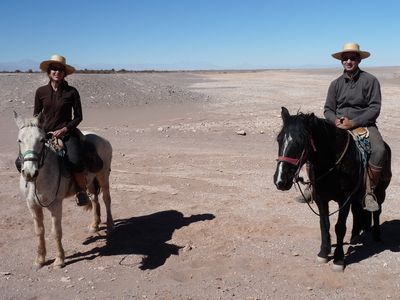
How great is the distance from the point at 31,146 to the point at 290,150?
3.27 m

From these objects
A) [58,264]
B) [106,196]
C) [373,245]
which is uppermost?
[106,196]

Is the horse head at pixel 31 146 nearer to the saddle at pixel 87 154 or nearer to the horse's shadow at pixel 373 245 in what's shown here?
the saddle at pixel 87 154

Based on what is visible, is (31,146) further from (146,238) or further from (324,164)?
(324,164)

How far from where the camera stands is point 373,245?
22.3 feet

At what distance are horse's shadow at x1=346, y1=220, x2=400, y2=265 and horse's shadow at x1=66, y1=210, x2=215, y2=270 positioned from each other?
8.74 feet

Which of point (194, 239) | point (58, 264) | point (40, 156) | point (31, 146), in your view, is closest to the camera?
point (31, 146)

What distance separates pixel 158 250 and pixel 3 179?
590 cm

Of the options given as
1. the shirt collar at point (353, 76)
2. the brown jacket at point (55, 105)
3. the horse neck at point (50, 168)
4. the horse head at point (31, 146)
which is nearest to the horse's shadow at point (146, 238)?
the horse neck at point (50, 168)

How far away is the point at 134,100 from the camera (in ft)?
94.4

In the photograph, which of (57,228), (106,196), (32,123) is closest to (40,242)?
(57,228)

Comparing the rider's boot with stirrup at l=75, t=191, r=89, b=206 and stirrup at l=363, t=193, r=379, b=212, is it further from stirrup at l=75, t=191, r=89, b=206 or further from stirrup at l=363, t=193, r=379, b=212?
stirrup at l=75, t=191, r=89, b=206

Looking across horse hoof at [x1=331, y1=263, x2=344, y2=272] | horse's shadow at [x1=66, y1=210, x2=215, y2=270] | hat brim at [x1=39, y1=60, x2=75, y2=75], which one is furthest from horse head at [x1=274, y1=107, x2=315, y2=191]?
hat brim at [x1=39, y1=60, x2=75, y2=75]

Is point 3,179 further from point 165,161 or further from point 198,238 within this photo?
point 198,238

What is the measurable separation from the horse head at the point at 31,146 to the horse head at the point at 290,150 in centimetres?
303
